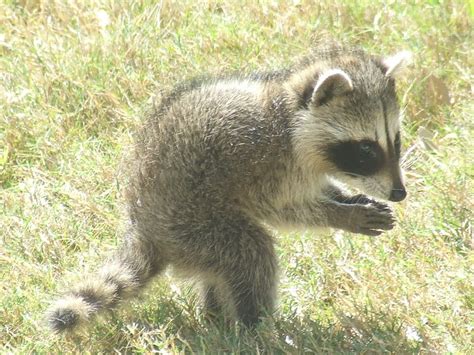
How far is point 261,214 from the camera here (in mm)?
5621

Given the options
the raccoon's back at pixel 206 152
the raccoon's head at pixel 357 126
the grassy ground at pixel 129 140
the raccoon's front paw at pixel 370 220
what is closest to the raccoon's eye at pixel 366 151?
the raccoon's head at pixel 357 126

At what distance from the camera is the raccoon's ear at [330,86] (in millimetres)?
5453

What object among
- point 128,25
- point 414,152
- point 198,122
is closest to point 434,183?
point 414,152

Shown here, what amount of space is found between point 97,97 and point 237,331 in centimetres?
256

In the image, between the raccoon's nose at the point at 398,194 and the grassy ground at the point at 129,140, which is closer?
the grassy ground at the point at 129,140

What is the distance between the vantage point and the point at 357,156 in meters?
5.60

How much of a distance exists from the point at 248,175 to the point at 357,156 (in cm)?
60

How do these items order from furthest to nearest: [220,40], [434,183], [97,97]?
1. [220,40]
2. [97,97]
3. [434,183]

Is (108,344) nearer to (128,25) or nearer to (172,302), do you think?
(172,302)

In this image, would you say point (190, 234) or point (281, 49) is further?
point (281, 49)

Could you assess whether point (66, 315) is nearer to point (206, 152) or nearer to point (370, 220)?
point (206, 152)

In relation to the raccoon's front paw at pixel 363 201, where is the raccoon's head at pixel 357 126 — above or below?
above

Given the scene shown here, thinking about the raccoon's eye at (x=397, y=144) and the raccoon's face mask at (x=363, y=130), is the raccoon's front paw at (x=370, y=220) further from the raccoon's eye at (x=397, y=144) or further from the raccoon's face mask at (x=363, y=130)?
the raccoon's eye at (x=397, y=144)

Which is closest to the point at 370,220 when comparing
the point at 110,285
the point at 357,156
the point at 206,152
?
the point at 357,156
